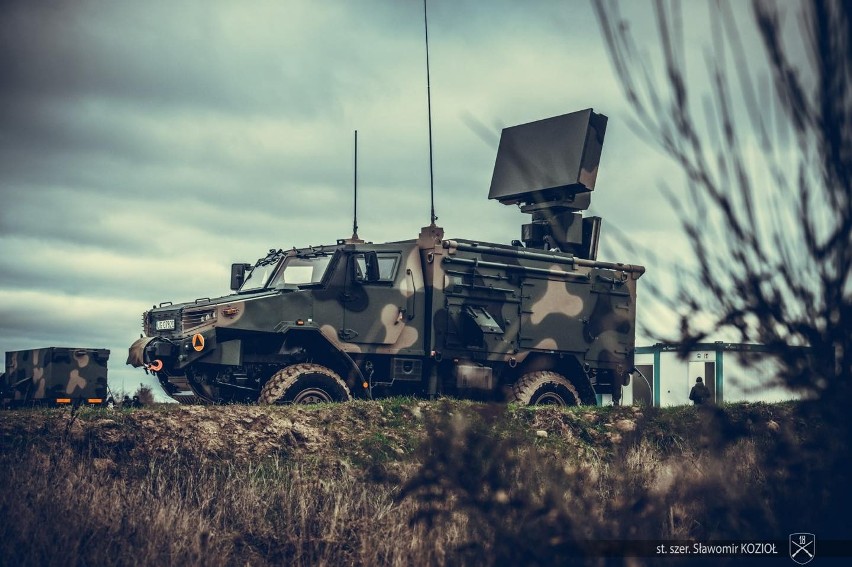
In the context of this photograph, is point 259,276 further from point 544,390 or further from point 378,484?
point 378,484

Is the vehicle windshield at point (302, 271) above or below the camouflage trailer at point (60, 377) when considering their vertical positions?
above

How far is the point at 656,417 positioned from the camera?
11.0 m

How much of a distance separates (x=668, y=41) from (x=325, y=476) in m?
5.88

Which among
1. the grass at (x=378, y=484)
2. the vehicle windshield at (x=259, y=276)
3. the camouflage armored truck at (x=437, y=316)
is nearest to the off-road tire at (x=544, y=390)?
the camouflage armored truck at (x=437, y=316)

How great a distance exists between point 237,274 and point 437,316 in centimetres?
300

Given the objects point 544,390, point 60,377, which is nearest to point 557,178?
point 544,390

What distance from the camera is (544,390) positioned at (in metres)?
13.3

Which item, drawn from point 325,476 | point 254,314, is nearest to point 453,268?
point 254,314

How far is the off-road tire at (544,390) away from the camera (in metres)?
13.0

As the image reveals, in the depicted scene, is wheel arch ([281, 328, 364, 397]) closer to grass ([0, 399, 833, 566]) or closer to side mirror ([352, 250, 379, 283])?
side mirror ([352, 250, 379, 283])

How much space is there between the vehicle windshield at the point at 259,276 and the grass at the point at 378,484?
8.73 ft

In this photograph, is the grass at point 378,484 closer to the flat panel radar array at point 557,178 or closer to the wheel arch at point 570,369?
the wheel arch at point 570,369

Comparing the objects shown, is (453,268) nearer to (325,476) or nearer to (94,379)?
(325,476)

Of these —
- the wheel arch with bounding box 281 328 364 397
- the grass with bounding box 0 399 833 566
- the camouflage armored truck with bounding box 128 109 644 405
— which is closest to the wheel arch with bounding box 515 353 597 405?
the camouflage armored truck with bounding box 128 109 644 405
